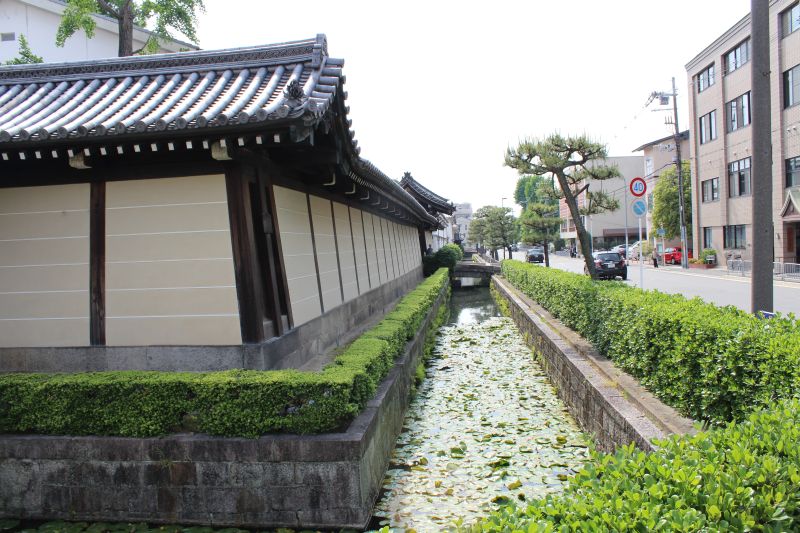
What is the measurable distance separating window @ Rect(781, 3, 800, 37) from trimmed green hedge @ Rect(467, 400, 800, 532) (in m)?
28.3

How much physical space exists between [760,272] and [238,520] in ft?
23.3

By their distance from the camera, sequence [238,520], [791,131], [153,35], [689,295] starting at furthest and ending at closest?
[791,131]
[153,35]
[689,295]
[238,520]

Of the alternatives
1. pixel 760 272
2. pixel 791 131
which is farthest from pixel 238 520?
pixel 791 131

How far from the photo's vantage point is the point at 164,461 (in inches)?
202

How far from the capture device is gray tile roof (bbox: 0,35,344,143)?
5512mm

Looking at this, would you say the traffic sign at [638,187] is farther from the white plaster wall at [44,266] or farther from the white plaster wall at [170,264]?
the white plaster wall at [44,266]

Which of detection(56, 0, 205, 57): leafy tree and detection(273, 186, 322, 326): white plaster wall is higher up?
detection(56, 0, 205, 57): leafy tree

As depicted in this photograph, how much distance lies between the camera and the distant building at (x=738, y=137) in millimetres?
24922

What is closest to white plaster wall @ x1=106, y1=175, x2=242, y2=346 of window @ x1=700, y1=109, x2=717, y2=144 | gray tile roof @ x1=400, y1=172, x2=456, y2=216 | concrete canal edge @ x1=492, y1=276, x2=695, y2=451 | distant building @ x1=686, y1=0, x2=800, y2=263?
concrete canal edge @ x1=492, y1=276, x2=695, y2=451

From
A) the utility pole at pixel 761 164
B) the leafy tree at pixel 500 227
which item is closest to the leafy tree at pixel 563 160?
the utility pole at pixel 761 164

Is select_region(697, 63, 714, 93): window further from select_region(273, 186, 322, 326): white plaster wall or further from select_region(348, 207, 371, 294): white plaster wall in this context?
select_region(273, 186, 322, 326): white plaster wall

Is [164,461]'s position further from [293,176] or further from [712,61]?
[712,61]

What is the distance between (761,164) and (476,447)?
5.28 metres

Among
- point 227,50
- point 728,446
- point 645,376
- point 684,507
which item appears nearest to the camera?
point 684,507
